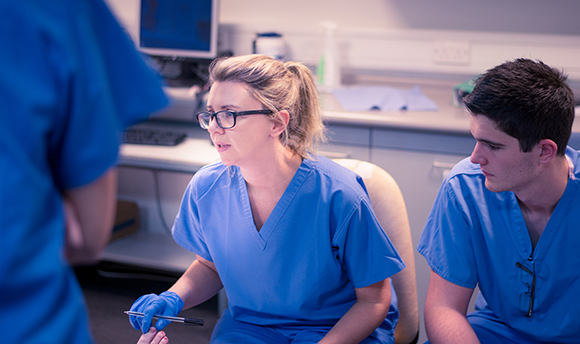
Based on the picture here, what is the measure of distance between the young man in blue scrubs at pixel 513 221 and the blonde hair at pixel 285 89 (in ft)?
1.19

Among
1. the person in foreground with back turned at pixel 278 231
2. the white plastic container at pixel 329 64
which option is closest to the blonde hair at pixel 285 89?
the person in foreground with back turned at pixel 278 231

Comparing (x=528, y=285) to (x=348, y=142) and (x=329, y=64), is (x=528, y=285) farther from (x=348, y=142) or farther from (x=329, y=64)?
(x=329, y=64)

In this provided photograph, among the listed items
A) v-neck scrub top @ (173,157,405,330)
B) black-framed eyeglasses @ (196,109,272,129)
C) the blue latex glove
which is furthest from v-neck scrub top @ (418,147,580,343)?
the blue latex glove

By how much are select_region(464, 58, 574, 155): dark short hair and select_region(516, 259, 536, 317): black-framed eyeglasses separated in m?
0.26

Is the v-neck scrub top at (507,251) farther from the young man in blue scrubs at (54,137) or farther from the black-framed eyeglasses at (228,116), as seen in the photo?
the young man in blue scrubs at (54,137)

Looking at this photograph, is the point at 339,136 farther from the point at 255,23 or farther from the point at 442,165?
the point at 255,23

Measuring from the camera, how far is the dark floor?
6.77 feet

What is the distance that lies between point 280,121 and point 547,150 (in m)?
0.59

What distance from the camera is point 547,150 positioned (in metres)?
1.07

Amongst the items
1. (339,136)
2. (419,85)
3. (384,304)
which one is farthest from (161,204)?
(384,304)

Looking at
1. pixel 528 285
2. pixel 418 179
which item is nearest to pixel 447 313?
pixel 528 285

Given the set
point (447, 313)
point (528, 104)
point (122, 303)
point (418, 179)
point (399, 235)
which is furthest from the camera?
point (122, 303)

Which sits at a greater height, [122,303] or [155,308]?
[155,308]

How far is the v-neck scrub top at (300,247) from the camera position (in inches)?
45.4
